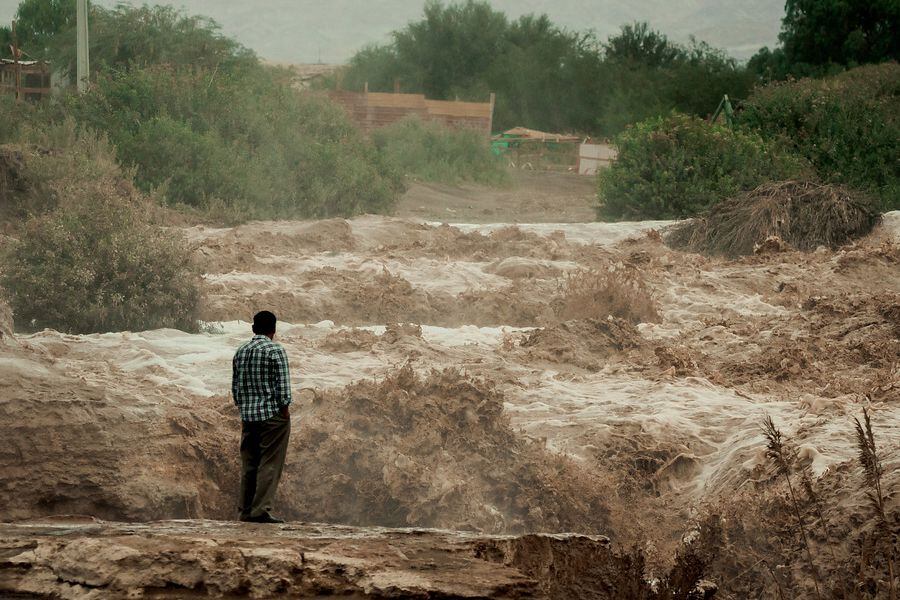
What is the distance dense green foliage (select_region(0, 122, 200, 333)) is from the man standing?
5321mm

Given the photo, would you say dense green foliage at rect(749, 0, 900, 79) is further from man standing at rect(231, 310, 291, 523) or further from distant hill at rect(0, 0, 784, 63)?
distant hill at rect(0, 0, 784, 63)

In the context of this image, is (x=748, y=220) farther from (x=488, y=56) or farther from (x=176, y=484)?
(x=488, y=56)

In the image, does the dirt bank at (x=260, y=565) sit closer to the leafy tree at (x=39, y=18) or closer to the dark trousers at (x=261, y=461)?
the dark trousers at (x=261, y=461)

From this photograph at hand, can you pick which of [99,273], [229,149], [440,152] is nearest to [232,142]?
[229,149]

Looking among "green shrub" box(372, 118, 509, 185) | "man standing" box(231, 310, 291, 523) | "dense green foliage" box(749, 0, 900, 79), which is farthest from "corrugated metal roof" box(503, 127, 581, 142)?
"man standing" box(231, 310, 291, 523)

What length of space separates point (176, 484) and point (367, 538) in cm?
273

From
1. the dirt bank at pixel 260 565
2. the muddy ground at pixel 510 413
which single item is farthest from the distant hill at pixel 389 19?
the dirt bank at pixel 260 565

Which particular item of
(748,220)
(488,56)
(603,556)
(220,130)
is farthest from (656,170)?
(488,56)

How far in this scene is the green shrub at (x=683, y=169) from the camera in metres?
20.0

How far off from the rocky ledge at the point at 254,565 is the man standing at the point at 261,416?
1.55m

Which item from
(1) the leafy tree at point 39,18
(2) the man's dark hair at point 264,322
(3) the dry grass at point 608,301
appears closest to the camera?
(2) the man's dark hair at point 264,322

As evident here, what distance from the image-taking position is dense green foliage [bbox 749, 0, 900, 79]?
41.0 m

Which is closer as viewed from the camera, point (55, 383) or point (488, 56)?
point (55, 383)

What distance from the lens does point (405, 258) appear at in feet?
48.9
